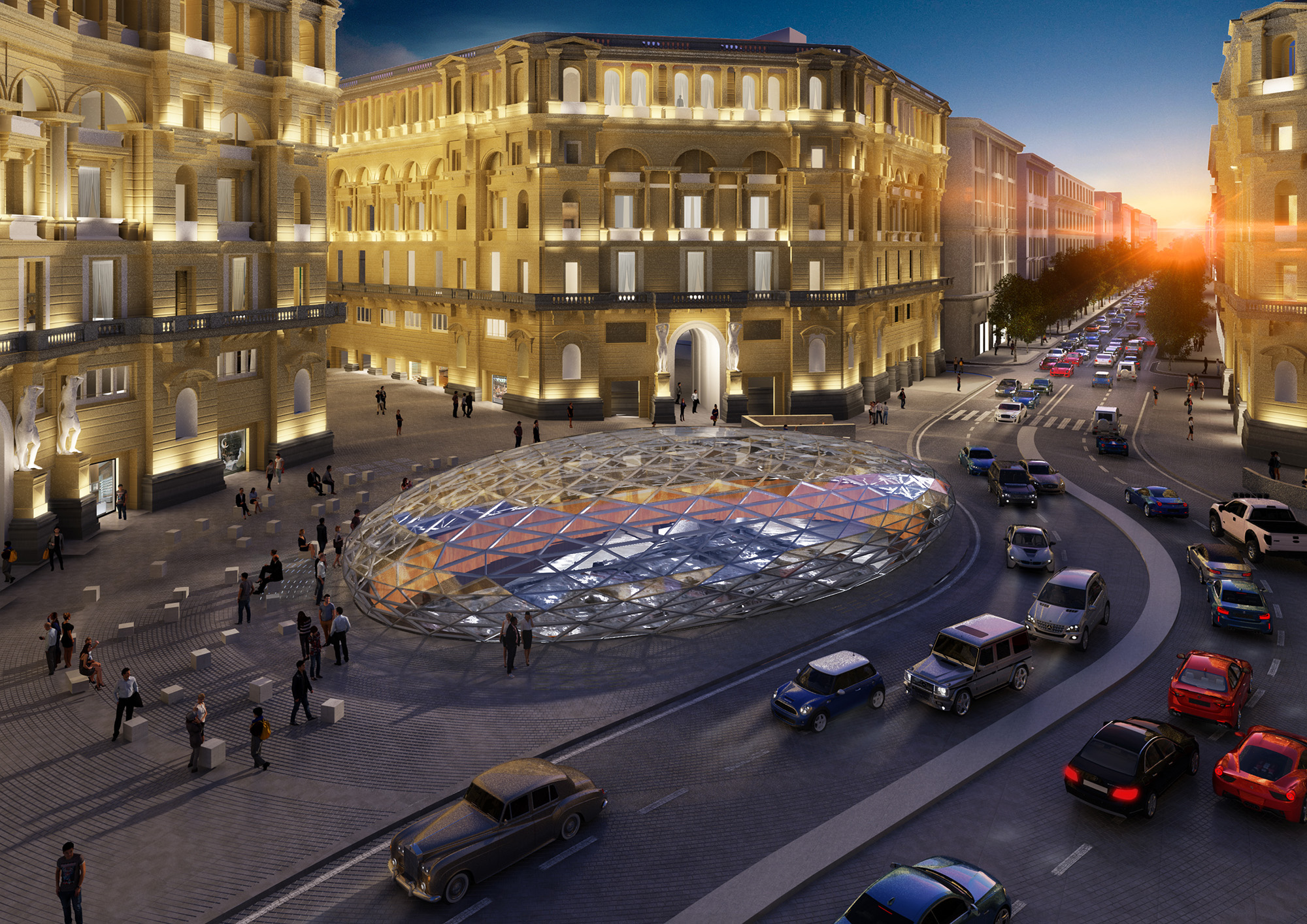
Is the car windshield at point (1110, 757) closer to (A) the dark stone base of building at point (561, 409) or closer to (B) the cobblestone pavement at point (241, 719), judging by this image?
(B) the cobblestone pavement at point (241, 719)

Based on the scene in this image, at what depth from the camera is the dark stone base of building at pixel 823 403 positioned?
75.1 meters

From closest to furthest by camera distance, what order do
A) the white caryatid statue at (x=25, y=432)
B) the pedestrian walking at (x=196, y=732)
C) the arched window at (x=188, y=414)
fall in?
the pedestrian walking at (x=196, y=732) < the white caryatid statue at (x=25, y=432) < the arched window at (x=188, y=414)

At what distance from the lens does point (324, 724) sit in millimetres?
26172

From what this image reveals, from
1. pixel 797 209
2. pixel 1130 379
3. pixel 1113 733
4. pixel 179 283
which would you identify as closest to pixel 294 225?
pixel 179 283

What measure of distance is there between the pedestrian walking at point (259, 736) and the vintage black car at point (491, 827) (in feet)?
19.1

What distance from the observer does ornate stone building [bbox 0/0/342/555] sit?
4003 centimetres

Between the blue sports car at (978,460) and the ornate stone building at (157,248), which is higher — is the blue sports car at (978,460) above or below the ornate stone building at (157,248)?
below

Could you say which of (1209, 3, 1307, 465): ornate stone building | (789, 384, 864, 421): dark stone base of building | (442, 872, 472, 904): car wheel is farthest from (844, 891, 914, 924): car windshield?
(789, 384, 864, 421): dark stone base of building

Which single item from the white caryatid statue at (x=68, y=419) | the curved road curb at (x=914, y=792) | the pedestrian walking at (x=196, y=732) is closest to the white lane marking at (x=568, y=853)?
the curved road curb at (x=914, y=792)

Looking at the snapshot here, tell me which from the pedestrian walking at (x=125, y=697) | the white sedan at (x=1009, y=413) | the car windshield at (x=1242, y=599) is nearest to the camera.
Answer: the pedestrian walking at (x=125, y=697)

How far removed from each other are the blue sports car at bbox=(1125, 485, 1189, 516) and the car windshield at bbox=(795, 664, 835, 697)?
2765 centimetres

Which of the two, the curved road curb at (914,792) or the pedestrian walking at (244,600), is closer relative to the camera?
the curved road curb at (914,792)

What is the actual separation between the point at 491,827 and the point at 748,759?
280 inches

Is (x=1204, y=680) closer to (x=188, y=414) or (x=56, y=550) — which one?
(x=56, y=550)
